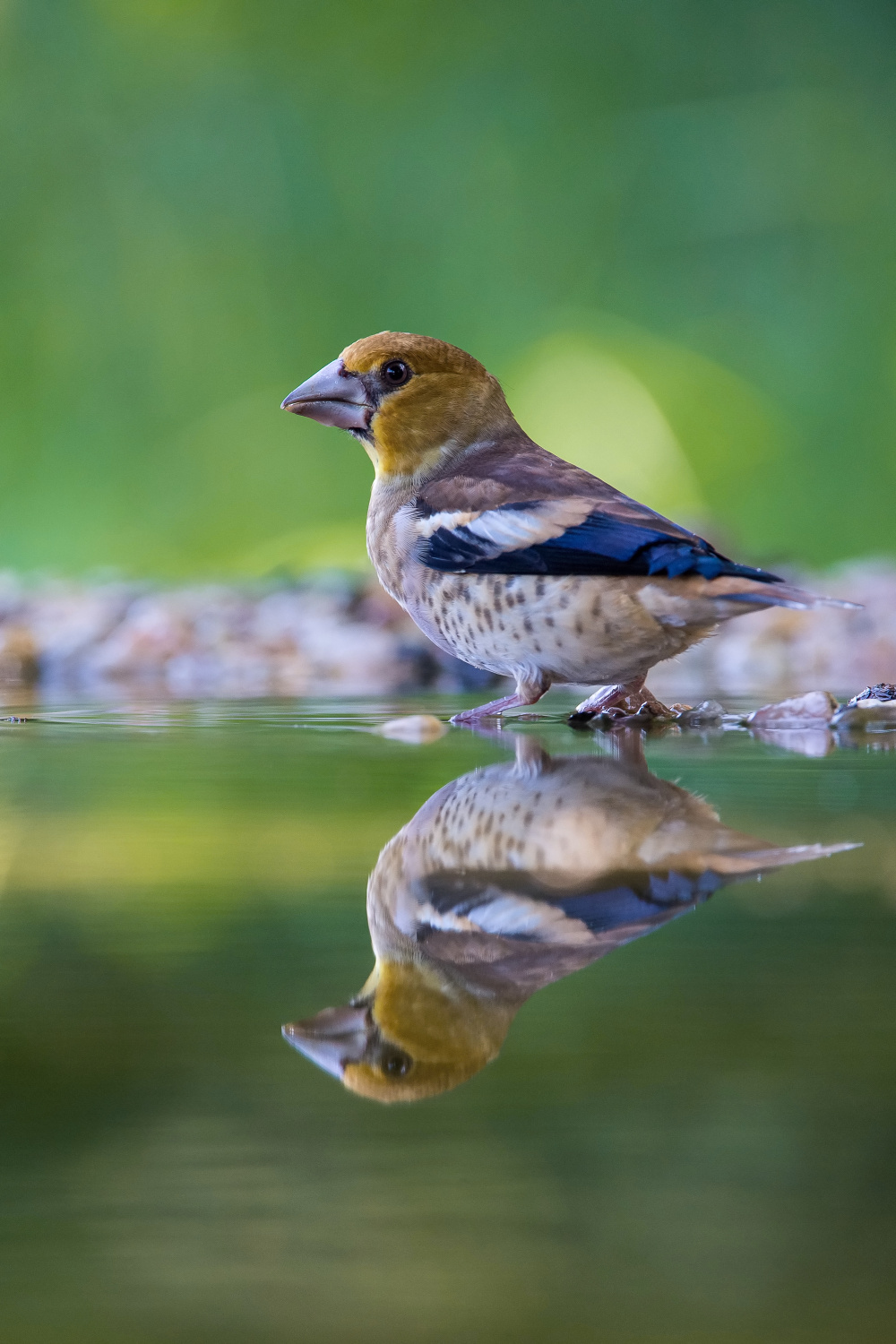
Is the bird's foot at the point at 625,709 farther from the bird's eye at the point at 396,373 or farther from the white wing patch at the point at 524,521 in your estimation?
the bird's eye at the point at 396,373

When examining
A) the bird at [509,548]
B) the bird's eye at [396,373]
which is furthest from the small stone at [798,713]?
the bird's eye at [396,373]

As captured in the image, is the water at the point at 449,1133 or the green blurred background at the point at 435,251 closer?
the water at the point at 449,1133

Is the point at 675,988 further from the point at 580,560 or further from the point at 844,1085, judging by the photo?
the point at 580,560

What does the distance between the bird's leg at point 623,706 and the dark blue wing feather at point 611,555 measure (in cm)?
38

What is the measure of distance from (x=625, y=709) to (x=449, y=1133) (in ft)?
5.53

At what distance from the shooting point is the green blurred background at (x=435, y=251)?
488cm

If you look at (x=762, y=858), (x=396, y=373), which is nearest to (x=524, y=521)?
(x=396, y=373)

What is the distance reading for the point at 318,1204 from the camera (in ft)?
1.42

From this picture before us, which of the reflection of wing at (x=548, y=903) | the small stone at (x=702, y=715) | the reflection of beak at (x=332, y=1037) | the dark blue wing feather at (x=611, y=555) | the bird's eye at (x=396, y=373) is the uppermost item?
the bird's eye at (x=396, y=373)

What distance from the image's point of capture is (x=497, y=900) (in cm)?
82

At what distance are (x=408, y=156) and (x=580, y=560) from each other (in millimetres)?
3655

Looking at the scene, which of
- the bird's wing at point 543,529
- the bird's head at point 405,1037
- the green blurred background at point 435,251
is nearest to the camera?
the bird's head at point 405,1037

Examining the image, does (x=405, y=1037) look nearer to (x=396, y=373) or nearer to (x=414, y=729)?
(x=414, y=729)

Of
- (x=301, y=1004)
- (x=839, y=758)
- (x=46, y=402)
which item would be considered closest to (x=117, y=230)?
(x=46, y=402)
